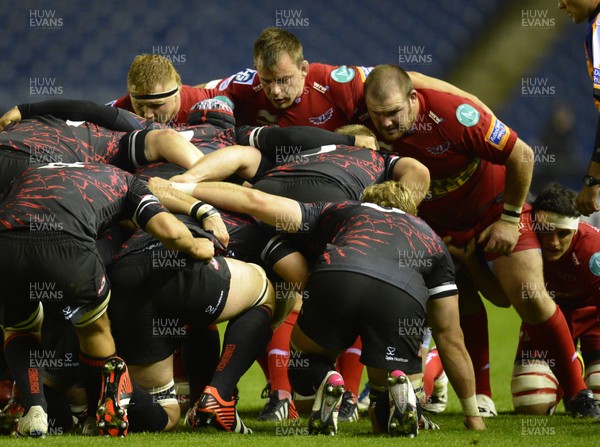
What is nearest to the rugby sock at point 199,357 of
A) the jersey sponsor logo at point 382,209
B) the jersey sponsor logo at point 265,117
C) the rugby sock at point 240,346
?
the rugby sock at point 240,346

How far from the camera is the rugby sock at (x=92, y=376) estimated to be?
12.2 ft

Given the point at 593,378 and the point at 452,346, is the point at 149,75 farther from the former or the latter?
the point at 593,378

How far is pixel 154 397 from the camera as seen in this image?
389 cm

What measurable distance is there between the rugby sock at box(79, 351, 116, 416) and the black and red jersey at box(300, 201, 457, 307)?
940 mm

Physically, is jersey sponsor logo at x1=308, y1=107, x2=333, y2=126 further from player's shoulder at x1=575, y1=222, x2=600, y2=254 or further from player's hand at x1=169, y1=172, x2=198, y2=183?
player's shoulder at x1=575, y1=222, x2=600, y2=254

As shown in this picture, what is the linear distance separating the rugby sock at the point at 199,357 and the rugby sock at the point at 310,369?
0.47 metres

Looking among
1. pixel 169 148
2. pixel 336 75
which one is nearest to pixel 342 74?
pixel 336 75

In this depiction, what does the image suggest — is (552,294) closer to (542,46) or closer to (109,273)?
(109,273)

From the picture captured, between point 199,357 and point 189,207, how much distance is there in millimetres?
667

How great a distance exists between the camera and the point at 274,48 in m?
5.13

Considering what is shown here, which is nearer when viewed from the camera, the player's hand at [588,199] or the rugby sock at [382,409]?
the rugby sock at [382,409]

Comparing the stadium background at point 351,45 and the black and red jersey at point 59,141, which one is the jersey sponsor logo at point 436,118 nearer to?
the black and red jersey at point 59,141

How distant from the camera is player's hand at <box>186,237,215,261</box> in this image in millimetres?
3735

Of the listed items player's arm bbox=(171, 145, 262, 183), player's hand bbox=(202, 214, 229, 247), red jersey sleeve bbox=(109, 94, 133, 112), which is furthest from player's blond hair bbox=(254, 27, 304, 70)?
player's hand bbox=(202, 214, 229, 247)
